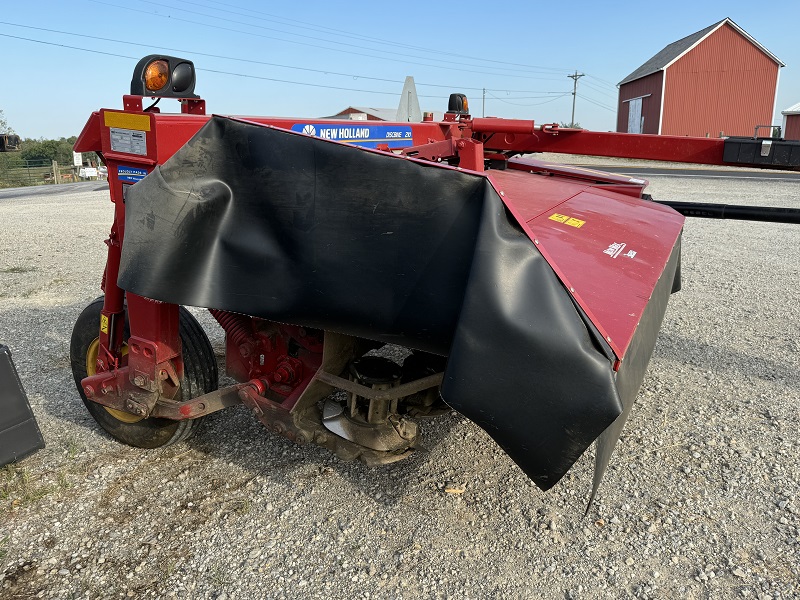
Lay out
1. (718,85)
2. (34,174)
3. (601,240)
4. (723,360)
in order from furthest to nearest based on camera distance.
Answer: (718,85) < (34,174) < (723,360) < (601,240)

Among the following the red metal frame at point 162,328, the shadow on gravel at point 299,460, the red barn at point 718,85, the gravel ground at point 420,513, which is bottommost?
the gravel ground at point 420,513

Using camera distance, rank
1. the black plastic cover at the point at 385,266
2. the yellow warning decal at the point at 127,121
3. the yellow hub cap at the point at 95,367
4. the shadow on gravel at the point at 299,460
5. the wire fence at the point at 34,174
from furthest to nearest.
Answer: the wire fence at the point at 34,174 → the yellow hub cap at the point at 95,367 → the shadow on gravel at the point at 299,460 → the yellow warning decal at the point at 127,121 → the black plastic cover at the point at 385,266

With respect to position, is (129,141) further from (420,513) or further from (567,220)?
(420,513)

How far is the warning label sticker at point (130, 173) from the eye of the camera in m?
2.64

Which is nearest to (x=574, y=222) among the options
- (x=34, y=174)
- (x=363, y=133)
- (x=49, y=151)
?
(x=363, y=133)

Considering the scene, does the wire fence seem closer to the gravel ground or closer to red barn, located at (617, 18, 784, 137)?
red barn, located at (617, 18, 784, 137)

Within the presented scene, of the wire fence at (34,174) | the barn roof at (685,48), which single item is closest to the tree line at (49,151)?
the wire fence at (34,174)

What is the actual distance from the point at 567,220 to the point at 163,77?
5.82ft

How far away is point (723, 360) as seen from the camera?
4.46 metres

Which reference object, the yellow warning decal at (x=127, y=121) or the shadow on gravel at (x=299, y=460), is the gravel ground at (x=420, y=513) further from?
the yellow warning decal at (x=127, y=121)

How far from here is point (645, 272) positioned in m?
2.38

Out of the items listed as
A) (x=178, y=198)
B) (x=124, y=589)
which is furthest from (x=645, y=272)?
(x=124, y=589)

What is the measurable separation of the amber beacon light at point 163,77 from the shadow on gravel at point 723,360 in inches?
138

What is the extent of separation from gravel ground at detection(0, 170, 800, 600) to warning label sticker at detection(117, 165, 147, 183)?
1347mm
